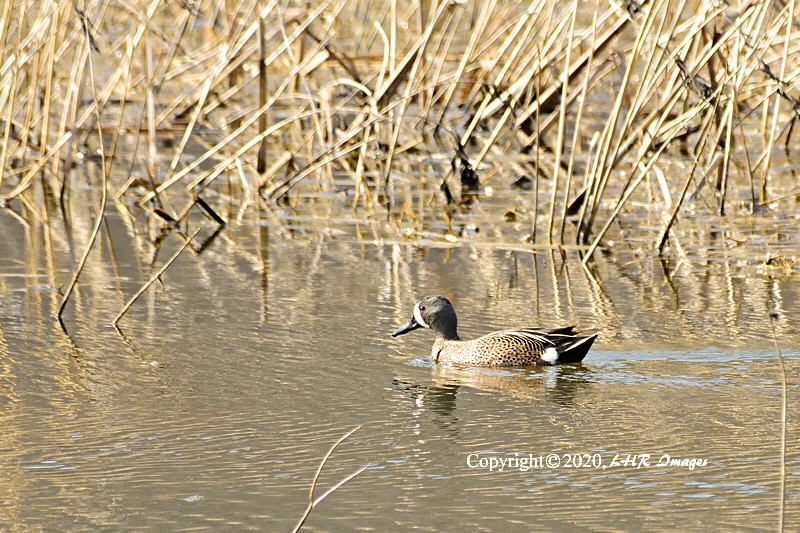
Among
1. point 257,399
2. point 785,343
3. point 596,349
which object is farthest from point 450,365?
point 785,343

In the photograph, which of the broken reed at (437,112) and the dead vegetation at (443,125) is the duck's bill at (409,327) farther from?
the broken reed at (437,112)

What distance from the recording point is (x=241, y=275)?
758cm

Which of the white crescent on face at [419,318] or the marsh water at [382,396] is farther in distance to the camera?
the white crescent on face at [419,318]

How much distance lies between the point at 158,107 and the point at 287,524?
9.97 m

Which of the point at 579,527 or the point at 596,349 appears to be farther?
the point at 596,349

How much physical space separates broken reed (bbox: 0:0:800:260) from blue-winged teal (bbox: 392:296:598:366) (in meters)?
1.64

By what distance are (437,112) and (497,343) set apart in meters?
7.14

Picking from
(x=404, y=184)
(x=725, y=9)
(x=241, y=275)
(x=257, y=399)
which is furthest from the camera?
(x=404, y=184)

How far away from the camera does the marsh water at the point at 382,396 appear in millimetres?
4035

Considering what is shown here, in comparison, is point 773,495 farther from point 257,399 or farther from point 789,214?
point 789,214

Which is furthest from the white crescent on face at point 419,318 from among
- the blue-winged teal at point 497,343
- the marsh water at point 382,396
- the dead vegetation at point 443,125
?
the dead vegetation at point 443,125

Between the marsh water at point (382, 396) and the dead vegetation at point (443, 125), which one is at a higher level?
the dead vegetation at point (443, 125)

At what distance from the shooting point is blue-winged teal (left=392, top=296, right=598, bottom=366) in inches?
226

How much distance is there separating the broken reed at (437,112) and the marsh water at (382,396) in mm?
740
